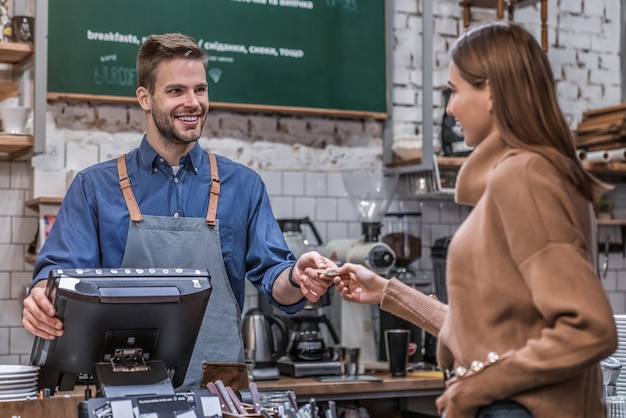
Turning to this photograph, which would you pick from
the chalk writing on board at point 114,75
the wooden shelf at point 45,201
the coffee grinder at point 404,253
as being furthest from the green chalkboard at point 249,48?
the coffee grinder at point 404,253

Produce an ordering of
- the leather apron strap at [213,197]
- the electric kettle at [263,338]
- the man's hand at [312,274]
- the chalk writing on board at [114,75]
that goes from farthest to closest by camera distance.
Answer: the chalk writing on board at [114,75] < the electric kettle at [263,338] < the leather apron strap at [213,197] < the man's hand at [312,274]

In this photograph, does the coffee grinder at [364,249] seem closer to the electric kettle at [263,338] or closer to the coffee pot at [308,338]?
the coffee pot at [308,338]

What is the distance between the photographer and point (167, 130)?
290 cm

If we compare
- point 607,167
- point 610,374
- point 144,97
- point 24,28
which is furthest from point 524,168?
point 607,167

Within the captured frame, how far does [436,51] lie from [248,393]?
3.65 metres

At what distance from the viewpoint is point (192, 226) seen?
2932 millimetres

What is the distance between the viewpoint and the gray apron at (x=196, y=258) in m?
2.85

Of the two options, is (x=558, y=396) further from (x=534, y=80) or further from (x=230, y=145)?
(x=230, y=145)

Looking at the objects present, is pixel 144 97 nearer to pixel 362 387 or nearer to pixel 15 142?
pixel 15 142

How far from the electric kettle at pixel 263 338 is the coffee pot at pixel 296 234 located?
335 mm

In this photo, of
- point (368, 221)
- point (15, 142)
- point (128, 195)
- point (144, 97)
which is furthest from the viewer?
point (368, 221)

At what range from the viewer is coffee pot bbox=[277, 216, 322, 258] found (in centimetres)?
452

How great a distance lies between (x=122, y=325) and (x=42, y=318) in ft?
0.56

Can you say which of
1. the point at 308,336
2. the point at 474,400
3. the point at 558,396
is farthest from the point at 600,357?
the point at 308,336
